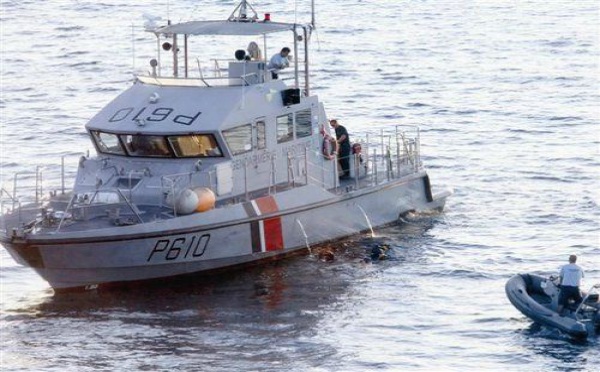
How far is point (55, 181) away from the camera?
140 feet

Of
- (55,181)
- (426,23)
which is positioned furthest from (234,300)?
(426,23)

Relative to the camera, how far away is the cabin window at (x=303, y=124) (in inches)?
1462

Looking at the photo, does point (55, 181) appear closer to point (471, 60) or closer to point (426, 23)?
point (471, 60)

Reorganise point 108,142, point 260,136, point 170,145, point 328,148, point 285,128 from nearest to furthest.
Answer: point 170,145 → point 108,142 → point 260,136 → point 285,128 → point 328,148

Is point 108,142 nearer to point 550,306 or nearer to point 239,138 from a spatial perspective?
point 239,138

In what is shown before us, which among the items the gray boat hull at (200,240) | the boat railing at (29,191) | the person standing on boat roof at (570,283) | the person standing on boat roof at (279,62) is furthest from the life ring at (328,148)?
the person standing on boat roof at (570,283)

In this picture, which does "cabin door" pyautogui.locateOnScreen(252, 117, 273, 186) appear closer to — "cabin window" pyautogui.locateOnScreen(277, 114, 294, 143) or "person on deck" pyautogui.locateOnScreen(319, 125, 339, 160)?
"cabin window" pyautogui.locateOnScreen(277, 114, 294, 143)

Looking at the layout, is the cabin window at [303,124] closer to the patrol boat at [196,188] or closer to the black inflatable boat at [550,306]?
the patrol boat at [196,188]

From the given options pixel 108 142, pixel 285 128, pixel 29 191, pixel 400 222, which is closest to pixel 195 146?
pixel 108 142

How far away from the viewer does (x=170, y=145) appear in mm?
34938

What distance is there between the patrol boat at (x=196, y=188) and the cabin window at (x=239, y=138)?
2 cm

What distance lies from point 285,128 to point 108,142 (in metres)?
3.84

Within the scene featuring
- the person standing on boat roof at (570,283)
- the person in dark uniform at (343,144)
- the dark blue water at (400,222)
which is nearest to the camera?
the dark blue water at (400,222)

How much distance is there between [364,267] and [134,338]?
260 inches
